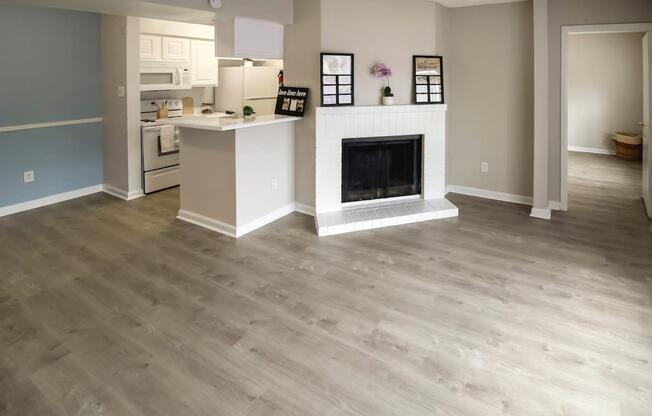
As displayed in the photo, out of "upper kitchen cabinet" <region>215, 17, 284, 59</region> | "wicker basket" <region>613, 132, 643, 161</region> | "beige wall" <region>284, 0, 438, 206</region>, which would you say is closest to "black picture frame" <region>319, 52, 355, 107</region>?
"beige wall" <region>284, 0, 438, 206</region>

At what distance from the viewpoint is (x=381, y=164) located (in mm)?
5121

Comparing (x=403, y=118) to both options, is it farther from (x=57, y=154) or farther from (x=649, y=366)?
(x=57, y=154)

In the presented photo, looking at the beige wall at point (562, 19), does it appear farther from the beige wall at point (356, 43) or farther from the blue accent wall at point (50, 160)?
the blue accent wall at point (50, 160)

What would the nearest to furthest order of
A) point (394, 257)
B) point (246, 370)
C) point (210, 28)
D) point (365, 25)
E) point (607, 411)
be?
1. point (607, 411)
2. point (246, 370)
3. point (394, 257)
4. point (365, 25)
5. point (210, 28)

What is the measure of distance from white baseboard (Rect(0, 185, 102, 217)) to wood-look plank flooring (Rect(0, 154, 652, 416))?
275 millimetres

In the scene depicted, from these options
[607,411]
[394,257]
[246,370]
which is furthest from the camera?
[394,257]

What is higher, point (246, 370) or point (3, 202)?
point (3, 202)

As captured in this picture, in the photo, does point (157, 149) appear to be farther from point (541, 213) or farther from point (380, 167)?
point (541, 213)

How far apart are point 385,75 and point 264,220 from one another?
6.57 ft

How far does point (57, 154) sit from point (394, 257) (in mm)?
4139

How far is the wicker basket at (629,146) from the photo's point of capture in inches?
302

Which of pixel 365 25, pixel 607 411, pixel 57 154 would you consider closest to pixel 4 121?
pixel 57 154

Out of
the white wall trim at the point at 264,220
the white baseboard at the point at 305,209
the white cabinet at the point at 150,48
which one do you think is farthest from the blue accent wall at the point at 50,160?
the white baseboard at the point at 305,209

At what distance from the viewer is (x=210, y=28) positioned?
6.43m
